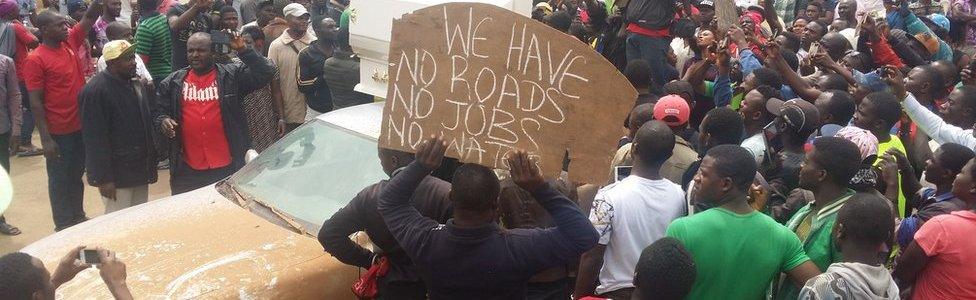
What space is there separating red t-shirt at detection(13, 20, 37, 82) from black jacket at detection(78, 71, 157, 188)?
12.6 ft

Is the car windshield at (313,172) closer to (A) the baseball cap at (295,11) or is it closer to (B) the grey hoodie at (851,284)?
(B) the grey hoodie at (851,284)

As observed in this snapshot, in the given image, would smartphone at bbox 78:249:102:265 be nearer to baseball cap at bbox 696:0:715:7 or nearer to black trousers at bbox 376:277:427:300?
black trousers at bbox 376:277:427:300

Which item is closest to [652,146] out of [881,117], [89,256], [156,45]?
[881,117]

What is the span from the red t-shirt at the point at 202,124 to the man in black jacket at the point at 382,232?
10.4 ft

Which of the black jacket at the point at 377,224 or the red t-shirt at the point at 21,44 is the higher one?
the black jacket at the point at 377,224

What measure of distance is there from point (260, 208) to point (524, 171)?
7.77 feet

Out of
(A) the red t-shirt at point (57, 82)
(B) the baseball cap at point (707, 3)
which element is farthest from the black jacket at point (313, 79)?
(B) the baseball cap at point (707, 3)

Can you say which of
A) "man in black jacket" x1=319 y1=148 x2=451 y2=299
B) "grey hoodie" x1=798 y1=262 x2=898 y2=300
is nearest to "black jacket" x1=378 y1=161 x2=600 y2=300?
"man in black jacket" x1=319 y1=148 x2=451 y2=299

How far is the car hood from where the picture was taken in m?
4.52

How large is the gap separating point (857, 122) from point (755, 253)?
91.9 inches

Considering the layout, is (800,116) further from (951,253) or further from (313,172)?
(313,172)

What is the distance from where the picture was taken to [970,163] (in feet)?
13.5

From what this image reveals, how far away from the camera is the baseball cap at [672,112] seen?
566 cm

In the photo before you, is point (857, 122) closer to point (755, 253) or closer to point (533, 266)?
point (755, 253)
